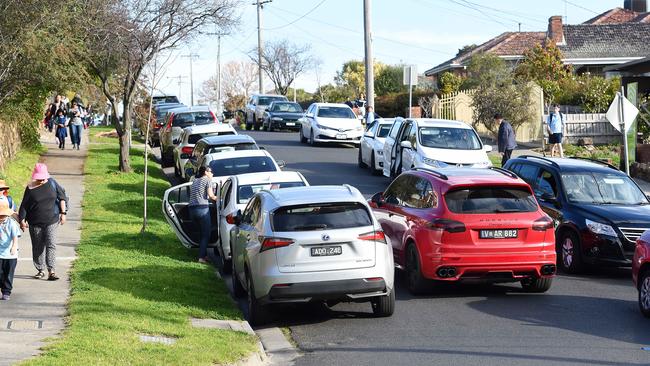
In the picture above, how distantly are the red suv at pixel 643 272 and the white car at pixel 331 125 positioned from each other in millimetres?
24028

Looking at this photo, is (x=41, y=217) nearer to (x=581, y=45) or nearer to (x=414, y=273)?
(x=414, y=273)

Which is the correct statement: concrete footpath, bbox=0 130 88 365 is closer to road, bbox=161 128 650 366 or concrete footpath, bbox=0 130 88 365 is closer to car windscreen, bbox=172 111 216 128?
road, bbox=161 128 650 366

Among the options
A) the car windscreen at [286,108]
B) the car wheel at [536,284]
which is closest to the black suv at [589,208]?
the car wheel at [536,284]

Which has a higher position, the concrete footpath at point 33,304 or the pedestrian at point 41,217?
the pedestrian at point 41,217

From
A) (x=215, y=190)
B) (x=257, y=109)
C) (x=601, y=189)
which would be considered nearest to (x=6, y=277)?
(x=215, y=190)

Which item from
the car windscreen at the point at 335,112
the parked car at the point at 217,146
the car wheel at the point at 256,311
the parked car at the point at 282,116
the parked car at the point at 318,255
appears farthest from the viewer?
the parked car at the point at 282,116

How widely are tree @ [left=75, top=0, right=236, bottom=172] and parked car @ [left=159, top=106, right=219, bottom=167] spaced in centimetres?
353

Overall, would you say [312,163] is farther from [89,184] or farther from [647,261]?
[647,261]

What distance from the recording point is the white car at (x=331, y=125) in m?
36.4

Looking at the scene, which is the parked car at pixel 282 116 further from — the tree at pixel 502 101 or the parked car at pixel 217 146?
the parked car at pixel 217 146

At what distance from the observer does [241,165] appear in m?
20.2

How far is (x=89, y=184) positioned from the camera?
82.6 feet

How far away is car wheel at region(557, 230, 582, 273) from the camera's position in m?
15.7

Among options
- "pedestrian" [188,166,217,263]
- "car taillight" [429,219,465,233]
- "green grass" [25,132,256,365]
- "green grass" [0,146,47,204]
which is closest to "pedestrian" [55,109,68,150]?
"green grass" [0,146,47,204]
